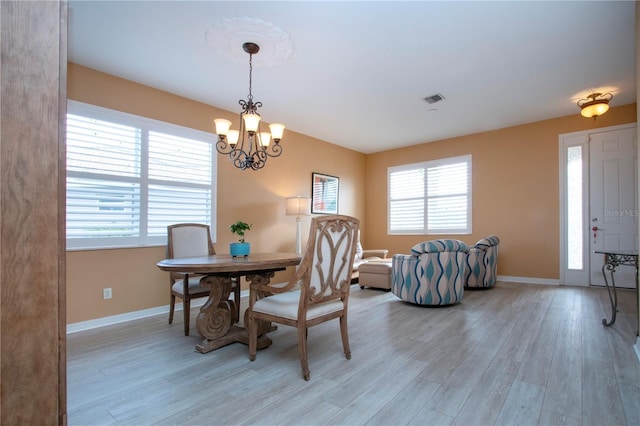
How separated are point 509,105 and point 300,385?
452 centimetres

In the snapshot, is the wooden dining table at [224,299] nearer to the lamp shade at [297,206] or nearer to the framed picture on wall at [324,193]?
the lamp shade at [297,206]

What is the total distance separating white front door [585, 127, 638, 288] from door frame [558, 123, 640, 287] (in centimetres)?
5

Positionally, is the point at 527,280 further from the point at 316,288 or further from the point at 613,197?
the point at 316,288

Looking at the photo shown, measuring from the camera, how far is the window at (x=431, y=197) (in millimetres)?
5922

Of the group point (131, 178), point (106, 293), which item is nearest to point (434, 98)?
point (131, 178)

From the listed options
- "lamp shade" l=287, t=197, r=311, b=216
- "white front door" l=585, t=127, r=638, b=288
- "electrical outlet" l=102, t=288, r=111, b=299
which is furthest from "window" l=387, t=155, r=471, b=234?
"electrical outlet" l=102, t=288, r=111, b=299

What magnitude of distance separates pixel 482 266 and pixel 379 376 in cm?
339

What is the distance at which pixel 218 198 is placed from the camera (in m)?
4.37

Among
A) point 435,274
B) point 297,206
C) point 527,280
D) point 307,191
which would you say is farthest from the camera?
point 307,191

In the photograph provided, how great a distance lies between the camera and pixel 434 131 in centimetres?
562

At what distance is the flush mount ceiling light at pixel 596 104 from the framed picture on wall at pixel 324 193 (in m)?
3.92

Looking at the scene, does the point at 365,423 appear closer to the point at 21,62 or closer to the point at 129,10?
the point at 21,62

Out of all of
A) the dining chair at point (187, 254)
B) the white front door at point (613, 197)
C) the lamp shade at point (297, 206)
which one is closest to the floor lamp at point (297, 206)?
the lamp shade at point (297, 206)

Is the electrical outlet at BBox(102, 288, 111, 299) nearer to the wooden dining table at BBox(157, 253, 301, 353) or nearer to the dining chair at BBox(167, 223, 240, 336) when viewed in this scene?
the dining chair at BBox(167, 223, 240, 336)
